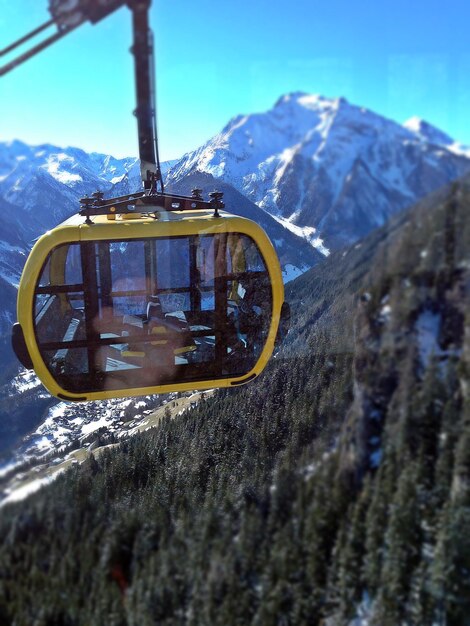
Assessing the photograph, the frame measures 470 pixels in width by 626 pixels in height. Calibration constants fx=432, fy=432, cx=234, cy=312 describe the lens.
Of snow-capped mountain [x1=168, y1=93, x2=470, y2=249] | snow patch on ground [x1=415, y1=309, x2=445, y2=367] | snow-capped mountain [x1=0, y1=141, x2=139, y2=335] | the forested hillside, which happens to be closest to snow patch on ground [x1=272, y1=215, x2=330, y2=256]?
snow-capped mountain [x1=168, y1=93, x2=470, y2=249]

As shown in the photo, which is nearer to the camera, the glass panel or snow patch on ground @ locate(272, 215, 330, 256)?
the glass panel

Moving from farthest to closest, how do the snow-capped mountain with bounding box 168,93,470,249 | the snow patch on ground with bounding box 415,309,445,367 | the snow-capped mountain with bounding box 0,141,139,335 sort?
1. the snow patch on ground with bounding box 415,309,445,367
2. the snow-capped mountain with bounding box 0,141,139,335
3. the snow-capped mountain with bounding box 168,93,470,249

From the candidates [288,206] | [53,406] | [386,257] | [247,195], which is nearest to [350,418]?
[386,257]

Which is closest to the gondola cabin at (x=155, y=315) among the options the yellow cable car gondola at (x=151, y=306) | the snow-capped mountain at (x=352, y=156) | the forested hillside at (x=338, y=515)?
the yellow cable car gondola at (x=151, y=306)

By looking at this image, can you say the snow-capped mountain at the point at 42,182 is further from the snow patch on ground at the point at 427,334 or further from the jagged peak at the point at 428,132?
the snow patch on ground at the point at 427,334

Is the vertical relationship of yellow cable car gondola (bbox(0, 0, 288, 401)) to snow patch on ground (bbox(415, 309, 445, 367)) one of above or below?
above

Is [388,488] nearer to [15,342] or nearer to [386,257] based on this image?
[386,257]

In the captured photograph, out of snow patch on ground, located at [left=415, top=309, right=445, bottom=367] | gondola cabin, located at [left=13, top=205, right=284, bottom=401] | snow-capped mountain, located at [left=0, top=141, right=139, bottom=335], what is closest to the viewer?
gondola cabin, located at [left=13, top=205, right=284, bottom=401]

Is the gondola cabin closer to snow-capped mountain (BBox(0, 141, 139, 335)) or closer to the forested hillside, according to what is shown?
snow-capped mountain (BBox(0, 141, 139, 335))

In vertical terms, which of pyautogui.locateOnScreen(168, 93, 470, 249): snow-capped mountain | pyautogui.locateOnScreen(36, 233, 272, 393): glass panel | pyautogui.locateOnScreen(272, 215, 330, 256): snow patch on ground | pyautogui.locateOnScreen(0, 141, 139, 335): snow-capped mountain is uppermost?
pyautogui.locateOnScreen(0, 141, 139, 335): snow-capped mountain
